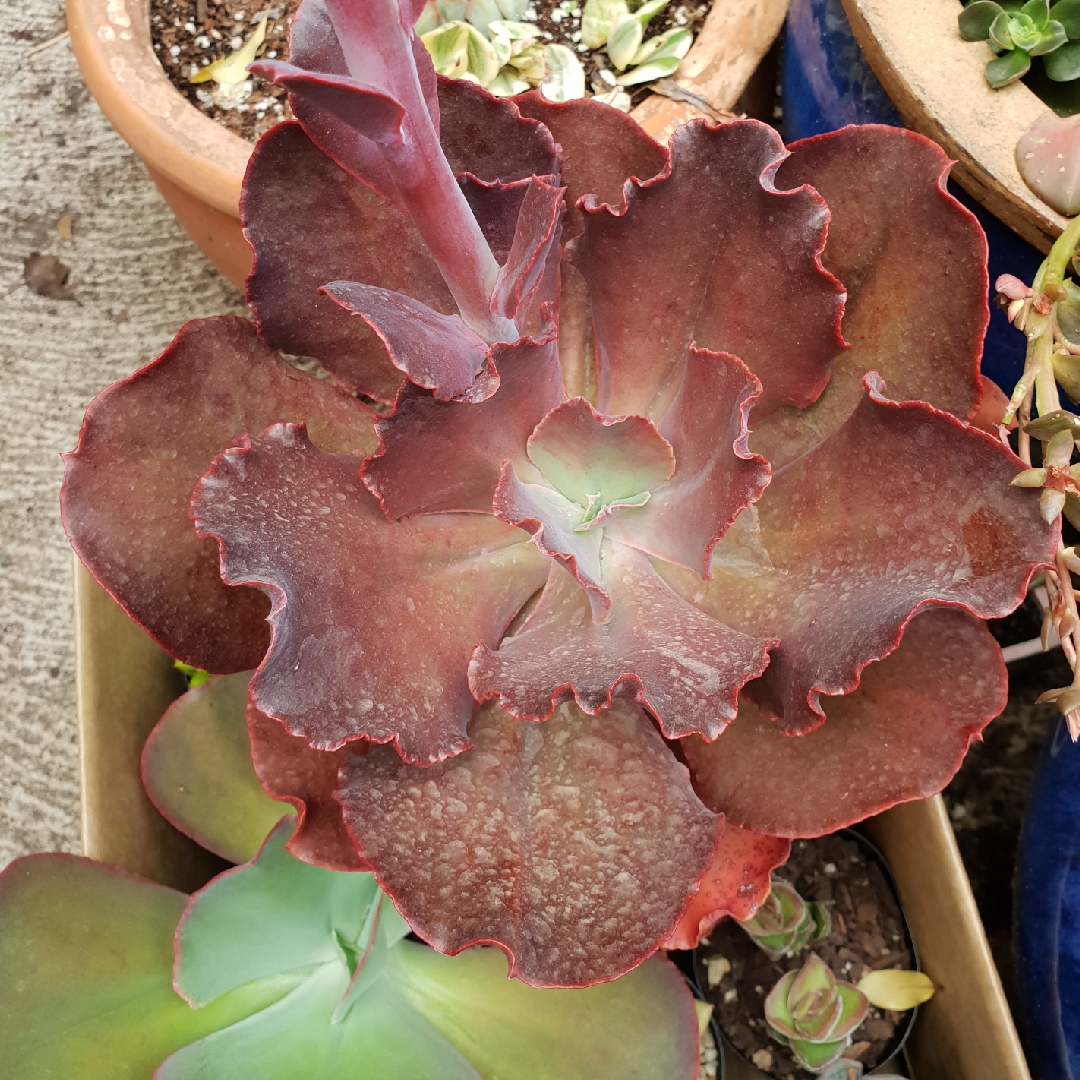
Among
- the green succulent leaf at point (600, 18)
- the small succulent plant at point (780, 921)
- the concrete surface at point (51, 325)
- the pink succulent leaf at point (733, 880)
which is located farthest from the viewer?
the concrete surface at point (51, 325)

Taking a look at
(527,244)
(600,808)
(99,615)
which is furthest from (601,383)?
(99,615)

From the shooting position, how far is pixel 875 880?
0.81 metres

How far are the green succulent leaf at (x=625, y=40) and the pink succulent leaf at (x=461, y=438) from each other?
0.47m

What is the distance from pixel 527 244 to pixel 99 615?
42cm

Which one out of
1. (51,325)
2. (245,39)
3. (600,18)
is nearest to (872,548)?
(600,18)

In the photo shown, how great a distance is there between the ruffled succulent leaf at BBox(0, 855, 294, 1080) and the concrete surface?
38 cm

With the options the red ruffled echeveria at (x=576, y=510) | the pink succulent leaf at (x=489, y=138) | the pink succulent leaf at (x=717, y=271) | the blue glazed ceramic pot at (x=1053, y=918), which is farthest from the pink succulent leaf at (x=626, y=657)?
the blue glazed ceramic pot at (x=1053, y=918)

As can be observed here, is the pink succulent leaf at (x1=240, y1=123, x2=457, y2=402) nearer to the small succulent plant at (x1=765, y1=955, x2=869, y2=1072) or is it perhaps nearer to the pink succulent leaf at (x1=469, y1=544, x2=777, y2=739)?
the pink succulent leaf at (x1=469, y1=544, x2=777, y2=739)

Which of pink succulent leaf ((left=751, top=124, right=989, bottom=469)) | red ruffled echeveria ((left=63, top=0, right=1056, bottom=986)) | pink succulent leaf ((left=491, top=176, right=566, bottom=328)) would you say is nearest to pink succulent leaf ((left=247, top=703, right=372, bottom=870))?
red ruffled echeveria ((left=63, top=0, right=1056, bottom=986))

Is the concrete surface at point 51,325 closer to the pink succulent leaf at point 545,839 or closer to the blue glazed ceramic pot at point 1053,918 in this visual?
the pink succulent leaf at point 545,839

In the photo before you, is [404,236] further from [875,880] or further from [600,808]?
[875,880]

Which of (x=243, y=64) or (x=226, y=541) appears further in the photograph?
(x=243, y=64)

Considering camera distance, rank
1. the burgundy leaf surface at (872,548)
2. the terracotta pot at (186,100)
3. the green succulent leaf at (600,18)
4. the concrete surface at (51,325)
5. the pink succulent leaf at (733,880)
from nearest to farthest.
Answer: the burgundy leaf surface at (872,548) < the pink succulent leaf at (733,880) < the terracotta pot at (186,100) < the green succulent leaf at (600,18) < the concrete surface at (51,325)

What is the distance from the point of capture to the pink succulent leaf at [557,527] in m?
0.51
